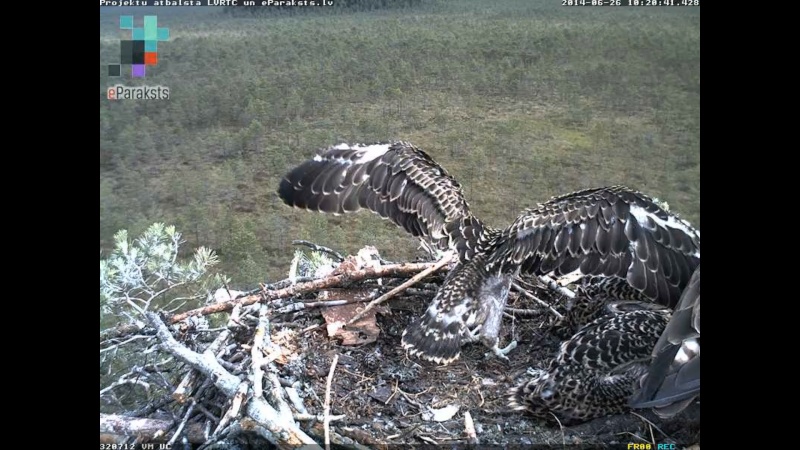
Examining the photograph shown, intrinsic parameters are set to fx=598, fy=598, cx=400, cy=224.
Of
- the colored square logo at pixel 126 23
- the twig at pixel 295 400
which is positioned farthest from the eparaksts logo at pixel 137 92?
the twig at pixel 295 400

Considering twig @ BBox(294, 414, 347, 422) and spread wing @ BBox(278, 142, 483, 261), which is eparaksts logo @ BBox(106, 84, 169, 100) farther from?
twig @ BBox(294, 414, 347, 422)

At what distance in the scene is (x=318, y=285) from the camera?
202cm

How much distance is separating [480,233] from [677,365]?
2.34ft

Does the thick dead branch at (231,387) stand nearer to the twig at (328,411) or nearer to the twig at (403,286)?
the twig at (328,411)

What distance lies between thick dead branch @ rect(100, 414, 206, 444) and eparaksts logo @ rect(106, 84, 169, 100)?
0.89 m

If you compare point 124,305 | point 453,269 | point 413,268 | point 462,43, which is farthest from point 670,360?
point 124,305

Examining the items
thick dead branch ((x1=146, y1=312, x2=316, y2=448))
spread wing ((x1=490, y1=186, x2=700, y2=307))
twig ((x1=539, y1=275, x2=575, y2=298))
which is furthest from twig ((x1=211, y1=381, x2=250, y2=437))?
twig ((x1=539, y1=275, x2=575, y2=298))

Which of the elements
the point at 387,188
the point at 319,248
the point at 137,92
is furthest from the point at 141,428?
the point at 387,188

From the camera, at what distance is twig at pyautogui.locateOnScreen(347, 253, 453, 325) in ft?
6.26

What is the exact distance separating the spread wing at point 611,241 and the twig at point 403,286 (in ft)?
0.93

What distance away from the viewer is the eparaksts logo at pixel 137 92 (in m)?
1.69

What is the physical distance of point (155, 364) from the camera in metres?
1.82

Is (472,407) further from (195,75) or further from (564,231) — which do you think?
(195,75)

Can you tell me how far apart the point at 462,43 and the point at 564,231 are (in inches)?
28.3
